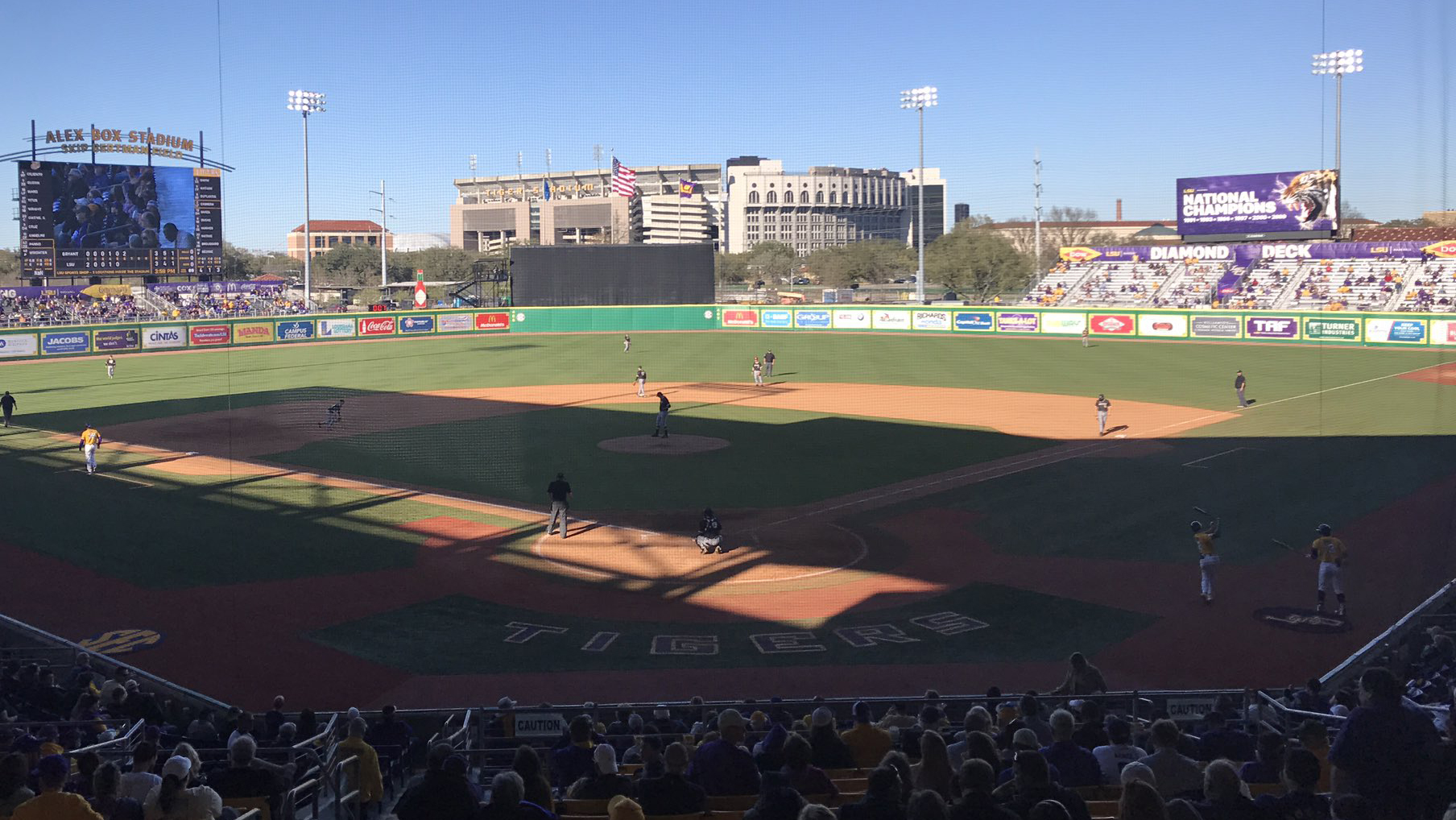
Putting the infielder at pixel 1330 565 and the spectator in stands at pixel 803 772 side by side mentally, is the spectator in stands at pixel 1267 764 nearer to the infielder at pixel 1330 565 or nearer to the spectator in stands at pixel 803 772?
the spectator in stands at pixel 803 772

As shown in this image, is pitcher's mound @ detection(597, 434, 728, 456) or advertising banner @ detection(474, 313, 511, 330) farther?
advertising banner @ detection(474, 313, 511, 330)

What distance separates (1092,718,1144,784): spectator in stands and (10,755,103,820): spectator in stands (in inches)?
217

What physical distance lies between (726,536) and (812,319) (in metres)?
51.2

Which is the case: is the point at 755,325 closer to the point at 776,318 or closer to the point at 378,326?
the point at 776,318

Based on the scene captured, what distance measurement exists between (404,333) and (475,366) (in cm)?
1724

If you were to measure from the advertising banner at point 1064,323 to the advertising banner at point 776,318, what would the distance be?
1581 cm

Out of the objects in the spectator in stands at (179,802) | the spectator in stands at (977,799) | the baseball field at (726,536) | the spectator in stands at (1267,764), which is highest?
the spectator in stands at (977,799)

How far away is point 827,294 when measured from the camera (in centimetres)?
8562

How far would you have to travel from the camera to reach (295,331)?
6291 cm

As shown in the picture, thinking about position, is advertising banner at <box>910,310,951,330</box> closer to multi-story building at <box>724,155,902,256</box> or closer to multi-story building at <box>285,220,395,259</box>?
multi-story building at <box>285,220,395,259</box>

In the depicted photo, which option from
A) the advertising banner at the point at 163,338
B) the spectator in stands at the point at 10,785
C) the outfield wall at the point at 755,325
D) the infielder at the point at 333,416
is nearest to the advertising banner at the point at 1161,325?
the outfield wall at the point at 755,325

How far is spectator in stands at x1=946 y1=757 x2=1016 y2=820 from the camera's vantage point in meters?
4.66

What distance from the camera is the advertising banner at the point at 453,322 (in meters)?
68.1

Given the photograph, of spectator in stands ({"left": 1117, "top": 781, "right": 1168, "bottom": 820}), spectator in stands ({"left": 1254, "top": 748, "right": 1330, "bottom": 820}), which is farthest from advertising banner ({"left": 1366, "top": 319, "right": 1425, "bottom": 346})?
spectator in stands ({"left": 1117, "top": 781, "right": 1168, "bottom": 820})
